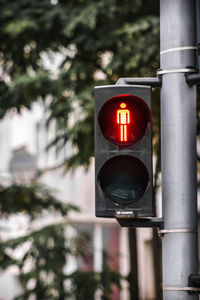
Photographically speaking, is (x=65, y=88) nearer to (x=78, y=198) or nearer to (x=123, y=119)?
(x=123, y=119)

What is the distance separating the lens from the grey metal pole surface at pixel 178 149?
425 cm

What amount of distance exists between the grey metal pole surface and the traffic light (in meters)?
0.15

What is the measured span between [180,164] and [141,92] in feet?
1.40

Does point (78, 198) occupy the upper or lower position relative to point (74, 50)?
lower

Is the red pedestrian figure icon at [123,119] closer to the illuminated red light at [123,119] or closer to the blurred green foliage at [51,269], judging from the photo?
the illuminated red light at [123,119]

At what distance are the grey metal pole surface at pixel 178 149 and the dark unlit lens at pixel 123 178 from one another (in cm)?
17

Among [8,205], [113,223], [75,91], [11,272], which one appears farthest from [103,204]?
[11,272]

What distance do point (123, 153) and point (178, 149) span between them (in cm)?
30

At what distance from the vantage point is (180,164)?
4.32 metres

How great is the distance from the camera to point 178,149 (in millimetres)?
4332

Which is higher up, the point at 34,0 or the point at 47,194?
the point at 34,0

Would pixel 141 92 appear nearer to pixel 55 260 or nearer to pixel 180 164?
pixel 180 164

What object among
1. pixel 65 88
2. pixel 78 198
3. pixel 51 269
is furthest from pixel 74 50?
pixel 78 198

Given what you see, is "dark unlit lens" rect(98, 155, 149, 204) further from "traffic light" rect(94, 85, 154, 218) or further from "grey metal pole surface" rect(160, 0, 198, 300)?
"grey metal pole surface" rect(160, 0, 198, 300)
